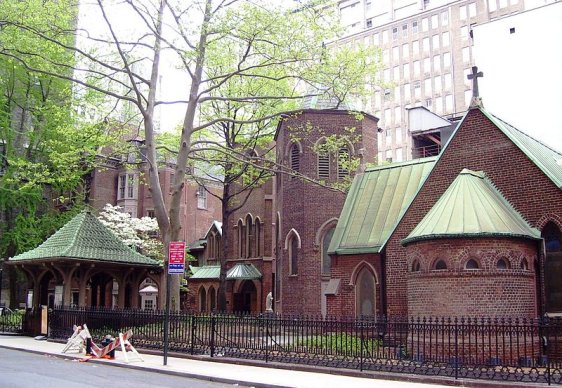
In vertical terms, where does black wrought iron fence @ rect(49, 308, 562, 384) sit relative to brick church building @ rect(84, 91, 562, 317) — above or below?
below

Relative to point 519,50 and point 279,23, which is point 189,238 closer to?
point 519,50

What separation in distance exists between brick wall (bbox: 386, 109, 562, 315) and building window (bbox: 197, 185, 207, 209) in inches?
1390

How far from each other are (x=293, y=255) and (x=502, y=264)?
1576 cm

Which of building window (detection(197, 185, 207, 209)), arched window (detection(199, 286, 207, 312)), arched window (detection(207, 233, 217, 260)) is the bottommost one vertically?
arched window (detection(199, 286, 207, 312))

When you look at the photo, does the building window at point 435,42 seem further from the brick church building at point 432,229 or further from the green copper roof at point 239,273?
the brick church building at point 432,229

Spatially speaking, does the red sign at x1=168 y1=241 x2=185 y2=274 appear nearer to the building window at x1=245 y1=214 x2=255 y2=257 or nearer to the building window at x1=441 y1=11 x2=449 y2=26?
the building window at x1=245 y1=214 x2=255 y2=257

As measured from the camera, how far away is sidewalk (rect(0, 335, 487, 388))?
39.9 feet

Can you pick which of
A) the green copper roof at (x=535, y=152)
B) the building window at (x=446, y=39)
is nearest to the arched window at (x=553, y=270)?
the green copper roof at (x=535, y=152)

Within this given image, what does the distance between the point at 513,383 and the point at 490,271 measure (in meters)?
4.43

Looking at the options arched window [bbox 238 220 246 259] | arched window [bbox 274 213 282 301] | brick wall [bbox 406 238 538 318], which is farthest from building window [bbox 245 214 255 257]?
brick wall [bbox 406 238 538 318]

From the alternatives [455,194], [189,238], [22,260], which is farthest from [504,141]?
[189,238]

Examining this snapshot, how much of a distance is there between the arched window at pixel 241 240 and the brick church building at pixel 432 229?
10.9m

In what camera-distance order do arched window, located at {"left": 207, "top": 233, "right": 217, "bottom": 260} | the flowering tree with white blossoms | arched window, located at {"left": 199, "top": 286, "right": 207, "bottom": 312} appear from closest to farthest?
1. the flowering tree with white blossoms
2. arched window, located at {"left": 199, "top": 286, "right": 207, "bottom": 312}
3. arched window, located at {"left": 207, "top": 233, "right": 217, "bottom": 260}

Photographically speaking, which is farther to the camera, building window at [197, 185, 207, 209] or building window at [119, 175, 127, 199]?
building window at [197, 185, 207, 209]
